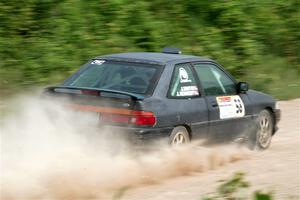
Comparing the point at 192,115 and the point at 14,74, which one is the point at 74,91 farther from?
the point at 14,74

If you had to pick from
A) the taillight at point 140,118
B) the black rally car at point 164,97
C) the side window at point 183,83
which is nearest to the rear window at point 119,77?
the black rally car at point 164,97

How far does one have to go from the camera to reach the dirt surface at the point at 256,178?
8.78m

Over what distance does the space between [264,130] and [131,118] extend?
129 inches

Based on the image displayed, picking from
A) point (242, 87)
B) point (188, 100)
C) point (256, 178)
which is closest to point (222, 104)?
point (242, 87)

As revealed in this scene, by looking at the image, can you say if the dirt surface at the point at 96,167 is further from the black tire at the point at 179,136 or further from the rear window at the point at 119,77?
the rear window at the point at 119,77

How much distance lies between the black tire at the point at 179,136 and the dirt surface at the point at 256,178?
0.43m

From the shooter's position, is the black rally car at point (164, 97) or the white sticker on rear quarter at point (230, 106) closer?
the black rally car at point (164, 97)

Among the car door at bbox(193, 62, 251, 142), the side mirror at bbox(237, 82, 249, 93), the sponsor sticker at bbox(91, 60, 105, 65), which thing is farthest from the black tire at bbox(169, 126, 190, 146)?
the side mirror at bbox(237, 82, 249, 93)

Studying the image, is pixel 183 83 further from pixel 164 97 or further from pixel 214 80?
pixel 214 80

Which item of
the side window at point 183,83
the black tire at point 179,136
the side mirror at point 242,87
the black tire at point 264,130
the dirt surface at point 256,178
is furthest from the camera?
the black tire at point 264,130

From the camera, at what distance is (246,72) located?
63.9ft

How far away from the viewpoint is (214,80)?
11.3 m

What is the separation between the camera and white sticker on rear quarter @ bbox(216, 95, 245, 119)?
11125 mm

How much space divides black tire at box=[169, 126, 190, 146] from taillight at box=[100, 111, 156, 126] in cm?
49
